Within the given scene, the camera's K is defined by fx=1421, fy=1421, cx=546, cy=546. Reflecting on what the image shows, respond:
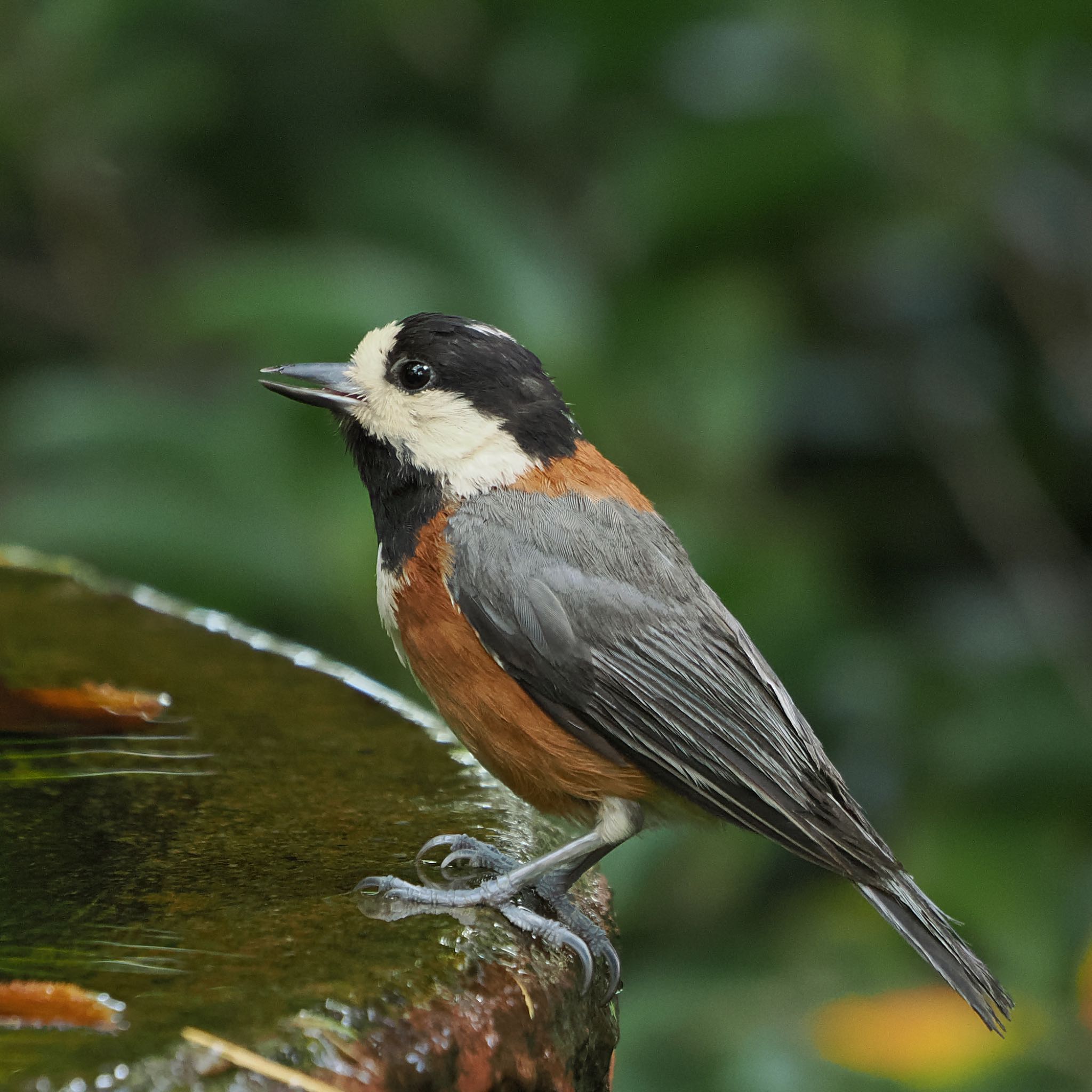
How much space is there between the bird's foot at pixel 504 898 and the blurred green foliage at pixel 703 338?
1091 millimetres

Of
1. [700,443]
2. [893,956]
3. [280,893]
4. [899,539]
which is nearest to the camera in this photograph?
[280,893]

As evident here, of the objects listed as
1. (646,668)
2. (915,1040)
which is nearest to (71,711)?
(646,668)

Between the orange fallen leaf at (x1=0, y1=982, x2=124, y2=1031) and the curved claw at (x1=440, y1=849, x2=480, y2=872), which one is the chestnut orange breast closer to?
the curved claw at (x1=440, y1=849, x2=480, y2=872)

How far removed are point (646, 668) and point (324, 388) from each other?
0.81m

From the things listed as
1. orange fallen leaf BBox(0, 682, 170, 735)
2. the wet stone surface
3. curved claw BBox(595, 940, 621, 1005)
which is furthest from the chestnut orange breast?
orange fallen leaf BBox(0, 682, 170, 735)

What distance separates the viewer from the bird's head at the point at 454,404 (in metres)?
2.39

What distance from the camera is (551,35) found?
14.2ft

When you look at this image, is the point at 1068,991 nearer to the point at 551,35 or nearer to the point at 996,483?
the point at 996,483

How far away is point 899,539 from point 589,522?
10.4 ft

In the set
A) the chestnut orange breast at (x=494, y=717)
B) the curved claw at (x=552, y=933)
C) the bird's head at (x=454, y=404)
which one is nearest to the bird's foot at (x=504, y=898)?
the curved claw at (x=552, y=933)

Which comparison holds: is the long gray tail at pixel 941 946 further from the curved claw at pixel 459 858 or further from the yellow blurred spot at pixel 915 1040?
the yellow blurred spot at pixel 915 1040

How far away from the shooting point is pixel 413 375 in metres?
2.46

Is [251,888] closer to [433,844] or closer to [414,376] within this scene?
[433,844]

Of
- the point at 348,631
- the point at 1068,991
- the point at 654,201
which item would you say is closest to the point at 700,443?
the point at 654,201
